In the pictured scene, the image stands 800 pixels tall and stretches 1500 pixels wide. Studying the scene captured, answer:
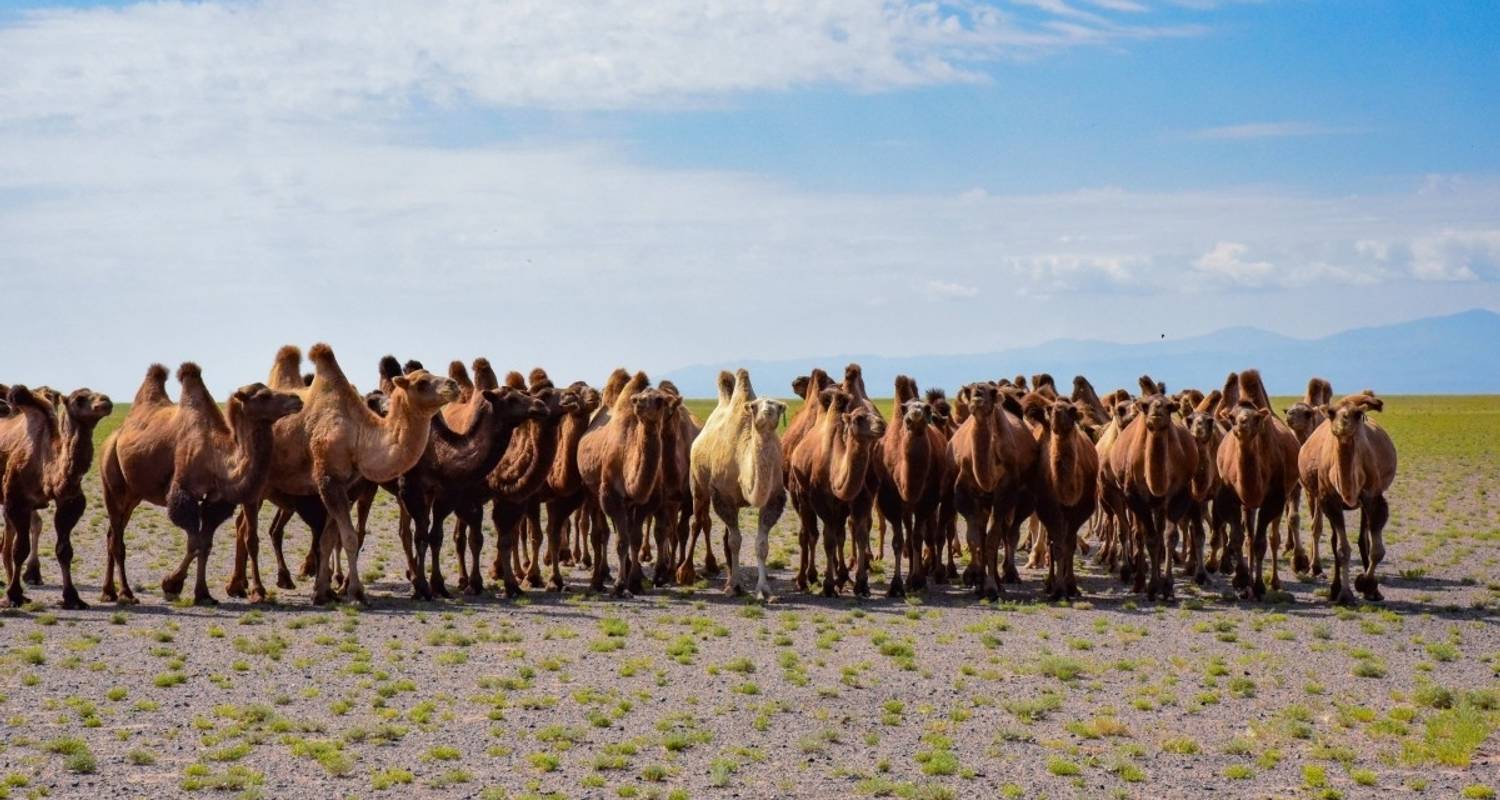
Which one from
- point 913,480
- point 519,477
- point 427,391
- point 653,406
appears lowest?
point 913,480

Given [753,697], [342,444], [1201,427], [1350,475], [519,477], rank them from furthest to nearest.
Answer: [519,477] → [1201,427] → [342,444] → [1350,475] → [753,697]

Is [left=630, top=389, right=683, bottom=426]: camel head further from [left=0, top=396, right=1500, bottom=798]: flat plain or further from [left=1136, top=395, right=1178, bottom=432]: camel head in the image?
[left=1136, top=395, right=1178, bottom=432]: camel head

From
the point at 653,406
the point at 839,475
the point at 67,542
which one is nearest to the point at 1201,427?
the point at 839,475

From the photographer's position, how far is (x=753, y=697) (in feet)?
44.0

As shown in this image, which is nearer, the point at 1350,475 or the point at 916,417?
the point at 1350,475

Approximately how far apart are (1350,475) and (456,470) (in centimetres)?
1005

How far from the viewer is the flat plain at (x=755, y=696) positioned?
10867 mm

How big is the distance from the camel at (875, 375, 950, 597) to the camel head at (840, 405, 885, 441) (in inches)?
15.8

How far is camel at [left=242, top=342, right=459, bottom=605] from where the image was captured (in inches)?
713

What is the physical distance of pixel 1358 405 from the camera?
59.7 ft

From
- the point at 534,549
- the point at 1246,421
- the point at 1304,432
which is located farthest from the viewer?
the point at 1304,432

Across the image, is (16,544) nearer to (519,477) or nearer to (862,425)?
(519,477)

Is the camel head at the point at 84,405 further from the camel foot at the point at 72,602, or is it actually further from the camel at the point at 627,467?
the camel at the point at 627,467

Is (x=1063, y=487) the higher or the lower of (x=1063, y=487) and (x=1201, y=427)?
the lower
